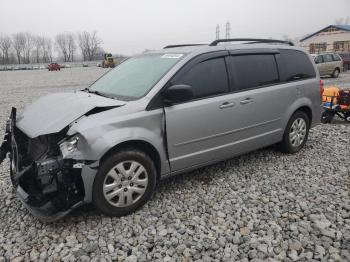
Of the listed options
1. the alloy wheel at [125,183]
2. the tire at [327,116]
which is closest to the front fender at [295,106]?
the alloy wheel at [125,183]

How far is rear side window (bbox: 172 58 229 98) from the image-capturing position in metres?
3.94

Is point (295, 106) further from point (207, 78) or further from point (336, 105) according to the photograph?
point (336, 105)

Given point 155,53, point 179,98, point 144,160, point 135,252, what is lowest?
point 135,252

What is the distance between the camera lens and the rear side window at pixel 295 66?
16.3 feet

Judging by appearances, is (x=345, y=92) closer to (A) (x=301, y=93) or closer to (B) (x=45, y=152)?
(A) (x=301, y=93)

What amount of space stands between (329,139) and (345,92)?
6.29ft

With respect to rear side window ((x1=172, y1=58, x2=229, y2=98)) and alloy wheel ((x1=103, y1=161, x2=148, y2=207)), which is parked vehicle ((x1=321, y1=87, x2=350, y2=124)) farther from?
alloy wheel ((x1=103, y1=161, x2=148, y2=207))

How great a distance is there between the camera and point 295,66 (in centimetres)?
514

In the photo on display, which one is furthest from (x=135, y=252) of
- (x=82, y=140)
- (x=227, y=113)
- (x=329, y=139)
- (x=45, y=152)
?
(x=329, y=139)

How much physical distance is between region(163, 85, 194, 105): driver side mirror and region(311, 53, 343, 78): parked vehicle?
59.4ft

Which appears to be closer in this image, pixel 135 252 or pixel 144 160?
pixel 135 252

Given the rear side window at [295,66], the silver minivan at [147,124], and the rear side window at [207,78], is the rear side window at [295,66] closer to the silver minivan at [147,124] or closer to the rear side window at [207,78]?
the silver minivan at [147,124]

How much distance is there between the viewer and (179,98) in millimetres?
3537

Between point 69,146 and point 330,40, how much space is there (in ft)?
154
